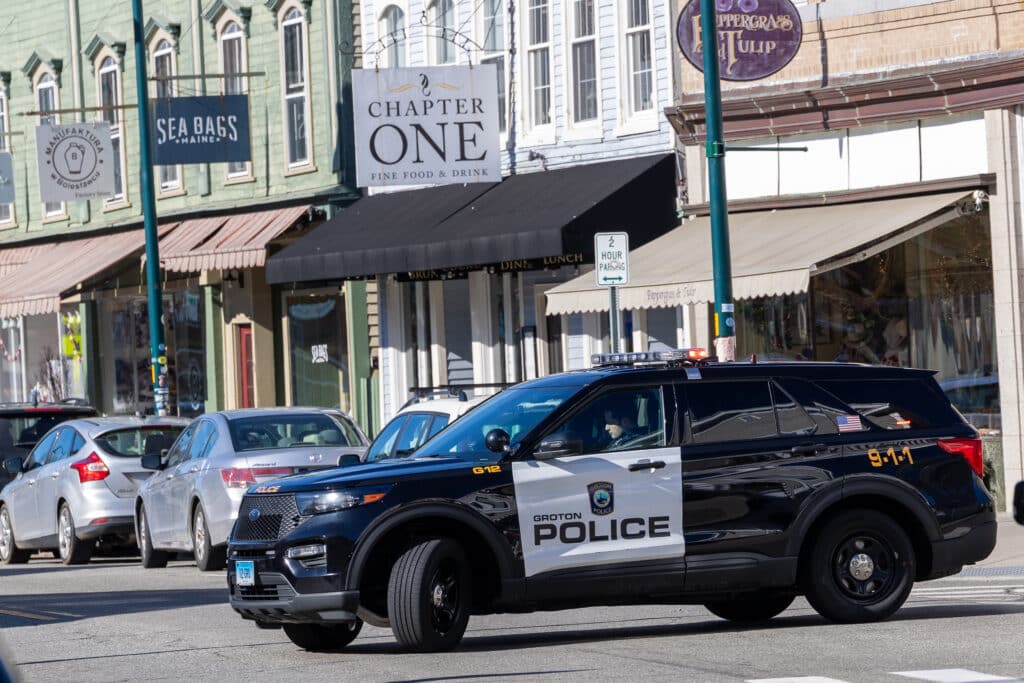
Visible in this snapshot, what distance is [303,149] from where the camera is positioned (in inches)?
1232

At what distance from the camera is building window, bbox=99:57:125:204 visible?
35.8m

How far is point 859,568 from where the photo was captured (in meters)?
12.0

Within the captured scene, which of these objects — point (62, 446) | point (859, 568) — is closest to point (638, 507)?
point (859, 568)

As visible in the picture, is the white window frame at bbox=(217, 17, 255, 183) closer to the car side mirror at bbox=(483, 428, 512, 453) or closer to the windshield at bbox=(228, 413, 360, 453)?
the windshield at bbox=(228, 413, 360, 453)

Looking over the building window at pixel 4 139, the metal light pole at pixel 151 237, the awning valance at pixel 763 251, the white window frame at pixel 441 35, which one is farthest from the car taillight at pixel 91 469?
the building window at pixel 4 139

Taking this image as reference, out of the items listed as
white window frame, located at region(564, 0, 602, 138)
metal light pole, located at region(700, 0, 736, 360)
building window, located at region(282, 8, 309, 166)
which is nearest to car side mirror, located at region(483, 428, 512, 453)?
metal light pole, located at region(700, 0, 736, 360)

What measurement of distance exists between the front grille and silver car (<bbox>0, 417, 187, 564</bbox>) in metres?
8.82

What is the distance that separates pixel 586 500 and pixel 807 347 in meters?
11.6

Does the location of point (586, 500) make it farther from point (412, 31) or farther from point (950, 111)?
point (412, 31)

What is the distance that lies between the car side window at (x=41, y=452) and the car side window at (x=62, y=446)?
0.10 meters

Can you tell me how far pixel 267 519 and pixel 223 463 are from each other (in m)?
6.65

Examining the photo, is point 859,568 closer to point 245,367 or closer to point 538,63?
point 538,63

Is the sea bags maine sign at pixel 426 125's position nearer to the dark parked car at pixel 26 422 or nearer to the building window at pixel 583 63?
the building window at pixel 583 63

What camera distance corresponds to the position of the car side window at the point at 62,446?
21.1 meters
